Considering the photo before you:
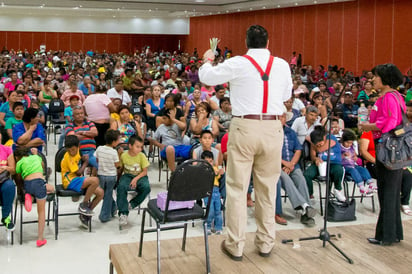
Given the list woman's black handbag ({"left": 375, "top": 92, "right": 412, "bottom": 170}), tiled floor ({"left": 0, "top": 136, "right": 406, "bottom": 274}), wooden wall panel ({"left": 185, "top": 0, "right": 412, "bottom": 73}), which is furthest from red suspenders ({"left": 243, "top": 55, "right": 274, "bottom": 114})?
Result: wooden wall panel ({"left": 185, "top": 0, "right": 412, "bottom": 73})

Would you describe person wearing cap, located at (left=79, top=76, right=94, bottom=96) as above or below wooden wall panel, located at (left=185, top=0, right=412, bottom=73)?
below

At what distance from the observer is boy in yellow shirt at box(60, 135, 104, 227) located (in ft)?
19.2

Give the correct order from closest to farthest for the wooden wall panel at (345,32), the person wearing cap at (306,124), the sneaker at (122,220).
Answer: the sneaker at (122,220) < the person wearing cap at (306,124) < the wooden wall panel at (345,32)

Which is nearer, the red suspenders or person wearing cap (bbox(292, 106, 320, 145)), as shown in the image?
the red suspenders

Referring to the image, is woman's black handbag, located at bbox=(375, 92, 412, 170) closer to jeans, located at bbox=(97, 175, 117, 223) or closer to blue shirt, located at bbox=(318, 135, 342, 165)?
blue shirt, located at bbox=(318, 135, 342, 165)

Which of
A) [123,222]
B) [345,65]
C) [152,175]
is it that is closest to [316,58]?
[345,65]

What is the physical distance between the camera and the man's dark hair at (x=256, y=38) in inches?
146

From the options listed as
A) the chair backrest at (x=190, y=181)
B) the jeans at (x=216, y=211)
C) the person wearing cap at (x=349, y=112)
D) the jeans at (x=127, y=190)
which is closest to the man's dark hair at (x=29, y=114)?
the jeans at (x=127, y=190)

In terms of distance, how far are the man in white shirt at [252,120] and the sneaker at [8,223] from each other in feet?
8.63

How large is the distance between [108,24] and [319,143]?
3071cm

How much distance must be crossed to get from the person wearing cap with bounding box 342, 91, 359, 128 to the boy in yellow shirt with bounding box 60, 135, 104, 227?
5465mm

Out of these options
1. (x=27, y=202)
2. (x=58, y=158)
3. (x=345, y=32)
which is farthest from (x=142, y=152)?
(x=345, y=32)

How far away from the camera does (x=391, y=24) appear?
18062 mm

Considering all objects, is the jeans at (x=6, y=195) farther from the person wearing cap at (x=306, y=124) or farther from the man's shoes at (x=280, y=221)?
the person wearing cap at (x=306, y=124)
